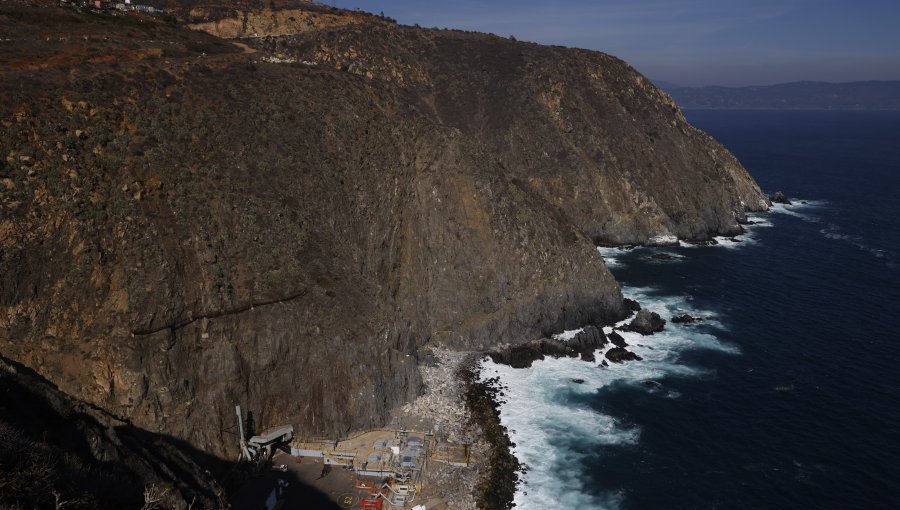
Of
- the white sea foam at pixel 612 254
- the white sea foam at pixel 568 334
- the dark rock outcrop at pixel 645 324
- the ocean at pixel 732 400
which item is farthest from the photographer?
the white sea foam at pixel 612 254

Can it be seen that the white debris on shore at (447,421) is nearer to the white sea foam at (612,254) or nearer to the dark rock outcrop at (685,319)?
the dark rock outcrop at (685,319)

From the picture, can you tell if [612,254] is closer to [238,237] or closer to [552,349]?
[552,349]

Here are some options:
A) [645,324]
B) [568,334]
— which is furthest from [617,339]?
[568,334]

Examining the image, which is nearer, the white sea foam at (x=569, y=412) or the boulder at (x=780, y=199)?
the white sea foam at (x=569, y=412)

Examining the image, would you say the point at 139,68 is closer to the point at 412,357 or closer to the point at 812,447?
the point at 412,357

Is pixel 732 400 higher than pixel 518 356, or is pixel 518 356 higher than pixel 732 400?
pixel 518 356

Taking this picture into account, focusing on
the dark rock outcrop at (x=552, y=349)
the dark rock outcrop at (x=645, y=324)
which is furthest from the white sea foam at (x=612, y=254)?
the dark rock outcrop at (x=552, y=349)
